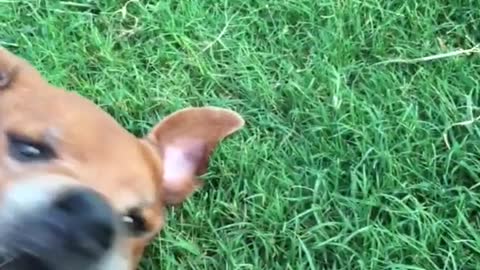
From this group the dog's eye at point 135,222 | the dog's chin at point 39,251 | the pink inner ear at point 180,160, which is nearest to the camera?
the dog's chin at point 39,251

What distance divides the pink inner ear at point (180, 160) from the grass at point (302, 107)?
0.40m

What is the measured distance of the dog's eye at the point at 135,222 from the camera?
310 cm

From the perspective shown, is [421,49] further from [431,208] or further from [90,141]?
[90,141]

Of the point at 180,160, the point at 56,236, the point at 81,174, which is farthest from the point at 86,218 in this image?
the point at 180,160

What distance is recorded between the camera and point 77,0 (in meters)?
4.39

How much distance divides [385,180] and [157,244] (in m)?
0.70

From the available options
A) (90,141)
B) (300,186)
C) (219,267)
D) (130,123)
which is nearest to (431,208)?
(300,186)

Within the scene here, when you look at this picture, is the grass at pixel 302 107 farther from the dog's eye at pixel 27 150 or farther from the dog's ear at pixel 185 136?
the dog's eye at pixel 27 150

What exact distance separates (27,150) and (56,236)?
12.9 inches

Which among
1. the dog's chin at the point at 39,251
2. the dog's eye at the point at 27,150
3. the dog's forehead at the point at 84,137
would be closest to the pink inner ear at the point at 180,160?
the dog's forehead at the point at 84,137

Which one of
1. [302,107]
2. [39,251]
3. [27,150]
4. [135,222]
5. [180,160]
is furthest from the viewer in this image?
[302,107]

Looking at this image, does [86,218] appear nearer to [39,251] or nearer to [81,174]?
[39,251]

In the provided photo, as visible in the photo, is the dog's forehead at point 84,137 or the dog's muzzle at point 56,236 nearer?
the dog's muzzle at point 56,236

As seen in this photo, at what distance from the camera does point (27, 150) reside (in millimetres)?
2959
